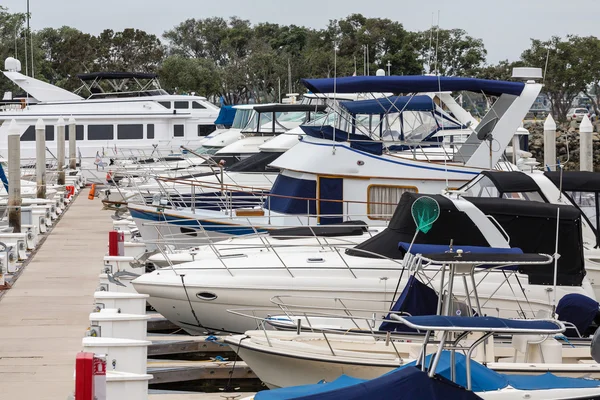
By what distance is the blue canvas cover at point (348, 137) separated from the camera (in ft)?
56.3

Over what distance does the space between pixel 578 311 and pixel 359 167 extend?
6355 millimetres

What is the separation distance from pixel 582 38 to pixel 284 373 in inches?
2235

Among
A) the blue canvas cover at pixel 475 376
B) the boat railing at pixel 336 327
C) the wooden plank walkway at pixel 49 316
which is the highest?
the blue canvas cover at pixel 475 376

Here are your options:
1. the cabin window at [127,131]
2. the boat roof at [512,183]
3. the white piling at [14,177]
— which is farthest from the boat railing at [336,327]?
the cabin window at [127,131]

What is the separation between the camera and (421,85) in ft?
56.0

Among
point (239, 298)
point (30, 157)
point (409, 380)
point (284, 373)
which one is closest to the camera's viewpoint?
point (409, 380)

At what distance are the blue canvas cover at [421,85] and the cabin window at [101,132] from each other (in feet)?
74.9

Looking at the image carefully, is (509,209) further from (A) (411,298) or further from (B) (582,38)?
(B) (582,38)

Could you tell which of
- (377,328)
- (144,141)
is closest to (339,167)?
(377,328)

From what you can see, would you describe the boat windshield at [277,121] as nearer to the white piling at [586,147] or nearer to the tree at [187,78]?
the white piling at [586,147]

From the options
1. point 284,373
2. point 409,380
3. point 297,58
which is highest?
point 297,58

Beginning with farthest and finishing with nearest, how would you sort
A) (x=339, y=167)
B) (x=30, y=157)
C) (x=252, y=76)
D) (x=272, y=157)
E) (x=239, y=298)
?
(x=252, y=76)
(x=30, y=157)
(x=272, y=157)
(x=339, y=167)
(x=239, y=298)

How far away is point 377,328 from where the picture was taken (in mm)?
10570

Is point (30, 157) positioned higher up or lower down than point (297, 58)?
lower down
